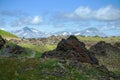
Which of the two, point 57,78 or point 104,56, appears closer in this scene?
point 57,78

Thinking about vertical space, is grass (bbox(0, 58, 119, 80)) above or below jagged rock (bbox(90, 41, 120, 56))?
below

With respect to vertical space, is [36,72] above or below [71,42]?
below

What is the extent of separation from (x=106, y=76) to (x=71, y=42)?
1449 inches

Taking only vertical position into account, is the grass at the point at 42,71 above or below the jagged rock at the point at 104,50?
below

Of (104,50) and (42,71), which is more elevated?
(104,50)

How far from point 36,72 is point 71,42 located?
3924cm

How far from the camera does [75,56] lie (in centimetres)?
6197

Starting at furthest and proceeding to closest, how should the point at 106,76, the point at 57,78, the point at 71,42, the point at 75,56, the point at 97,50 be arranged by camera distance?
the point at 97,50 < the point at 71,42 < the point at 75,56 < the point at 106,76 < the point at 57,78

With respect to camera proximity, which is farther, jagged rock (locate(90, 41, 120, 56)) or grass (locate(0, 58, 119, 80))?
jagged rock (locate(90, 41, 120, 56))

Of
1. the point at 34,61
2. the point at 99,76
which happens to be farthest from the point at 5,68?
the point at 99,76

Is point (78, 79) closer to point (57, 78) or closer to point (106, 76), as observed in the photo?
point (57, 78)

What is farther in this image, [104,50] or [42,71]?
[104,50]

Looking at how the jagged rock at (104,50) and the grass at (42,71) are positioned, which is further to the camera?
the jagged rock at (104,50)

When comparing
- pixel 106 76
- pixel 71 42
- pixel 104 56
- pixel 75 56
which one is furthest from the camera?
pixel 104 56
